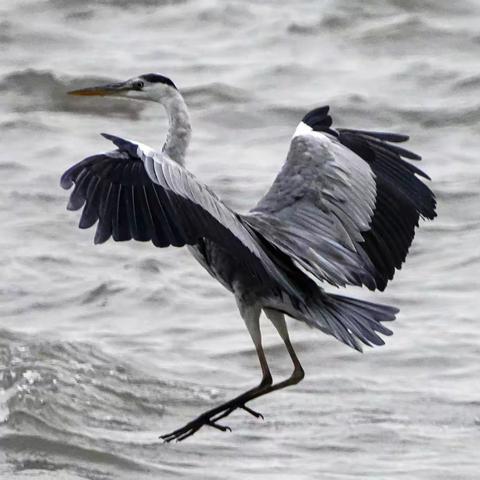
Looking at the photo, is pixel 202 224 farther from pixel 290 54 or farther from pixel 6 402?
pixel 290 54

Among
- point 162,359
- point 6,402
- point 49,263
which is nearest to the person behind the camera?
point 6,402

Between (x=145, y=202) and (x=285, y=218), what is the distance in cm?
103

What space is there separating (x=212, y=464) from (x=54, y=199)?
13.0ft

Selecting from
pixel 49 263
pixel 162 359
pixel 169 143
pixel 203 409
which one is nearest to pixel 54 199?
pixel 49 263

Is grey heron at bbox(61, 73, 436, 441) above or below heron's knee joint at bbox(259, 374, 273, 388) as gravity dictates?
above

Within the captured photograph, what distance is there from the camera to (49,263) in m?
9.88

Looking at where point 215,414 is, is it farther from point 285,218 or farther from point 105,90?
point 105,90

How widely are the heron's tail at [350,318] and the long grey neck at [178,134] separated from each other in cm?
91

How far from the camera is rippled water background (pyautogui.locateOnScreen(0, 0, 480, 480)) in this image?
24.4ft

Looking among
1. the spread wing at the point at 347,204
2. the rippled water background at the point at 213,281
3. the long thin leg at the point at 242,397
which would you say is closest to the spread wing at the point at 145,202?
the spread wing at the point at 347,204

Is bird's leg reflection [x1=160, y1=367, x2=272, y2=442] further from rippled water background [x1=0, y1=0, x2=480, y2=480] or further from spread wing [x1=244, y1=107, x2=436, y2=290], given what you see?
spread wing [x1=244, y1=107, x2=436, y2=290]

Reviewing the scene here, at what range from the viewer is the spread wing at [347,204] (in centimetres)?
659

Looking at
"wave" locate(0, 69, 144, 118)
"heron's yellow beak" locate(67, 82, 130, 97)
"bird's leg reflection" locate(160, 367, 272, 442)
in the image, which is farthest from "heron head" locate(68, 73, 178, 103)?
"wave" locate(0, 69, 144, 118)

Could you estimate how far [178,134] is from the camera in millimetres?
7016
